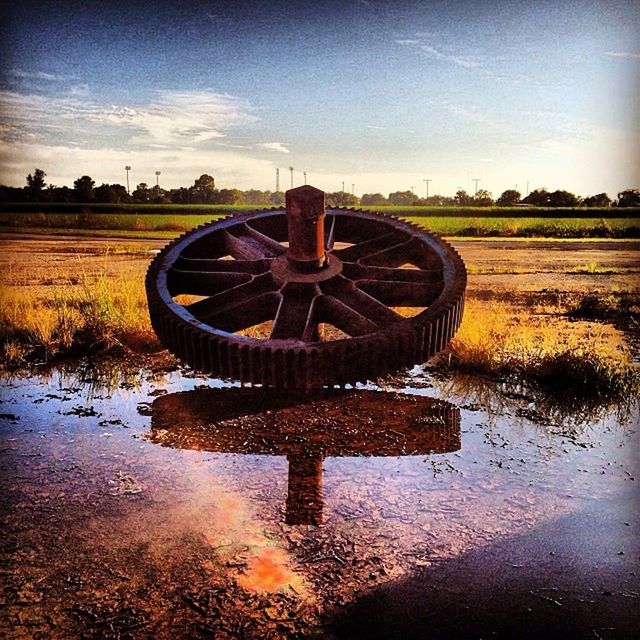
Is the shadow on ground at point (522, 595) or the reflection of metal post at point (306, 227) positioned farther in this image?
the reflection of metal post at point (306, 227)

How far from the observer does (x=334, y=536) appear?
2.68 m

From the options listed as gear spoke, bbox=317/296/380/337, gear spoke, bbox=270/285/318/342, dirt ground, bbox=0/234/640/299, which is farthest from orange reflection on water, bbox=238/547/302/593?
dirt ground, bbox=0/234/640/299

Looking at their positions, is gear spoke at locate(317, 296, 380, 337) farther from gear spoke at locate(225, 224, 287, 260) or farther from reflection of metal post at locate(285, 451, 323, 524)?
reflection of metal post at locate(285, 451, 323, 524)

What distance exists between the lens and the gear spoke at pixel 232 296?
15.1ft

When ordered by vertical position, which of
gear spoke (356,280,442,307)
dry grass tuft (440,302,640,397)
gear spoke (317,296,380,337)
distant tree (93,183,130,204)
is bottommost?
dry grass tuft (440,302,640,397)

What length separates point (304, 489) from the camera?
3.14 metres

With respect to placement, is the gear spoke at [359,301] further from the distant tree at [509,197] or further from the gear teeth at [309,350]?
the distant tree at [509,197]

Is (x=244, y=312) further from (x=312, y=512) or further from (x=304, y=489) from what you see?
(x=312, y=512)

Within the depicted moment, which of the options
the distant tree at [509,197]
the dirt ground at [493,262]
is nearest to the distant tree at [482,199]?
the distant tree at [509,197]

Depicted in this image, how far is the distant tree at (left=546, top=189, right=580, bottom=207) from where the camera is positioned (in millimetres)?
32475

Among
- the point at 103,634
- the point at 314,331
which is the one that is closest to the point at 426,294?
the point at 314,331

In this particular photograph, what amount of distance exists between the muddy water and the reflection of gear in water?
0.05 feet

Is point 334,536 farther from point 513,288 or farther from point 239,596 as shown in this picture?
point 513,288

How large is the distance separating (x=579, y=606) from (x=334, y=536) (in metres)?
0.95
